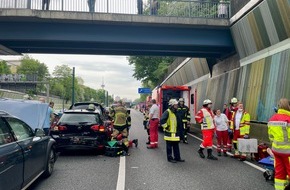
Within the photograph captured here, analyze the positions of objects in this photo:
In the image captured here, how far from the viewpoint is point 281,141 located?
211 inches

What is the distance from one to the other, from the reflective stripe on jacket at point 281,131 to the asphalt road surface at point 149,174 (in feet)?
4.18

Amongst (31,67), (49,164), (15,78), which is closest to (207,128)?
(49,164)

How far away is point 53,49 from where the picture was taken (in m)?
20.4

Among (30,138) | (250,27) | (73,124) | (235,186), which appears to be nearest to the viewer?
(30,138)

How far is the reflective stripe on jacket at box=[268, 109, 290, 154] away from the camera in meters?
5.34

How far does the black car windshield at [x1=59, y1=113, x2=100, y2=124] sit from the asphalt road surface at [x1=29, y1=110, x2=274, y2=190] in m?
1.08

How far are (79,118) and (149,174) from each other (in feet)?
12.1

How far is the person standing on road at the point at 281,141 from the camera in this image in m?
5.35

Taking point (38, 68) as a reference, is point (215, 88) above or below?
below

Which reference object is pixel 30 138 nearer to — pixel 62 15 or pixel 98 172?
pixel 98 172

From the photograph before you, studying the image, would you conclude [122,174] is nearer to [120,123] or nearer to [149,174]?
[149,174]

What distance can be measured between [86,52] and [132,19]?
593 cm

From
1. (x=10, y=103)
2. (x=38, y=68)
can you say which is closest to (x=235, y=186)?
(x=10, y=103)

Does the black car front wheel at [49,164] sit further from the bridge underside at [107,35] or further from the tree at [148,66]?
the tree at [148,66]
